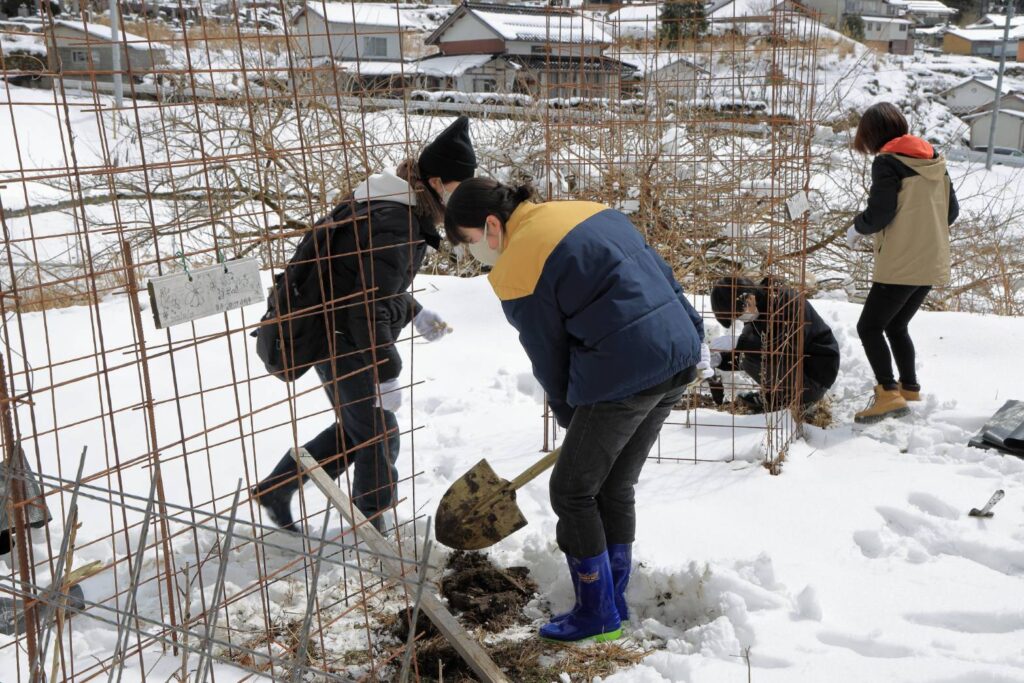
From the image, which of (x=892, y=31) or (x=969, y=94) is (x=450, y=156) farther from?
(x=892, y=31)

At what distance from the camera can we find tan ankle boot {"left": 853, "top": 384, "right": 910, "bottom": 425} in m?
4.90

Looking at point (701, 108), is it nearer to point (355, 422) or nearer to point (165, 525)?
point (355, 422)

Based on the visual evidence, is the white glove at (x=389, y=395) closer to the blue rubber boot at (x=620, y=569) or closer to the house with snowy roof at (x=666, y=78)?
the blue rubber boot at (x=620, y=569)

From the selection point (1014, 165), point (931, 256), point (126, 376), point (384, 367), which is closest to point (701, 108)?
point (931, 256)

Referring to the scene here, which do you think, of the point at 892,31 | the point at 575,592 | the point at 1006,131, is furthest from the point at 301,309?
the point at 892,31

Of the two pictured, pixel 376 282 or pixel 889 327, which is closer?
pixel 376 282

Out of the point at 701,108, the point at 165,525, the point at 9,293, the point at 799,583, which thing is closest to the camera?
the point at 9,293

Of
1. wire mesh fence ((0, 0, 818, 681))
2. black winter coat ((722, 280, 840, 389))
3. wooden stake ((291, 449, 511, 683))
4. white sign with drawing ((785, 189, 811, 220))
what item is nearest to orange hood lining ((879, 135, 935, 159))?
wire mesh fence ((0, 0, 818, 681))

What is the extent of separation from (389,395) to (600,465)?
102 centimetres

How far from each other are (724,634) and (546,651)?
22.8 inches

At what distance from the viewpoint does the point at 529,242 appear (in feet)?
8.78

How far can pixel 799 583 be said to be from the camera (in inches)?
130

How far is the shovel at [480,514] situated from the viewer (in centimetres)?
336

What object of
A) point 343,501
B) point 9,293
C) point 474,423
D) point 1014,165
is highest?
point 9,293
